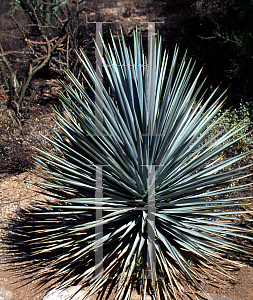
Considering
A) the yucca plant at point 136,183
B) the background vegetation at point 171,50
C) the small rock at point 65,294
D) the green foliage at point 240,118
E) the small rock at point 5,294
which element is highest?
the background vegetation at point 171,50

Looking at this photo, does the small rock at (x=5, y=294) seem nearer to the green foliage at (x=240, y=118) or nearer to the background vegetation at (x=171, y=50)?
the background vegetation at (x=171, y=50)

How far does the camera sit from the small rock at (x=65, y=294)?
2.76m

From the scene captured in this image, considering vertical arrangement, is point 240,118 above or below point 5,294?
above

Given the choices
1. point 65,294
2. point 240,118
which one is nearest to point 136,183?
point 65,294

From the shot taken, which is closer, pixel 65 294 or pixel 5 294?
pixel 65 294

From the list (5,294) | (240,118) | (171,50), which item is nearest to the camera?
(5,294)

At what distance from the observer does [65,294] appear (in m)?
2.79

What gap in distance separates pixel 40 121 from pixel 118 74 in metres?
4.58

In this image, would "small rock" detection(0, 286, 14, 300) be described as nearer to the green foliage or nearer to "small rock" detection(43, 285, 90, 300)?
"small rock" detection(43, 285, 90, 300)

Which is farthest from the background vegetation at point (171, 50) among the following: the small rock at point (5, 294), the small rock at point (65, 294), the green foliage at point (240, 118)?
the small rock at point (65, 294)

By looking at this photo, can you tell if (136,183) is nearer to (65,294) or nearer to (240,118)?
(65,294)

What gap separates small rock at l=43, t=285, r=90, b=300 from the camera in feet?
9.04

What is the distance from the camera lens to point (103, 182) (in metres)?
2.70

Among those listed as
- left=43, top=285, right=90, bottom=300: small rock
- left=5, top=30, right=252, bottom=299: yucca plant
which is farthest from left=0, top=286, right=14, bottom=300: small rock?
left=5, top=30, right=252, bottom=299: yucca plant
